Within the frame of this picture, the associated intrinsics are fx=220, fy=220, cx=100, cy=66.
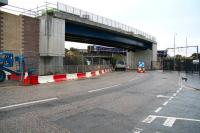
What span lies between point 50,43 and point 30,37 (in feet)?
8.13

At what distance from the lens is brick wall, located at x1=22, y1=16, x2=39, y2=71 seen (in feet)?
84.5

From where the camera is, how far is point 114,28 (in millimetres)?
41031

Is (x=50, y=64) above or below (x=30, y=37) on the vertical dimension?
below

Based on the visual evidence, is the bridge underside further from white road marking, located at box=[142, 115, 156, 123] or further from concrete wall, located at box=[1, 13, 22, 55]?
white road marking, located at box=[142, 115, 156, 123]

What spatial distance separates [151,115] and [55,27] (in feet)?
75.9

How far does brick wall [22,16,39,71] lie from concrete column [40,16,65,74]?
0.63 meters

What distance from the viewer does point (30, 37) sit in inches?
1048

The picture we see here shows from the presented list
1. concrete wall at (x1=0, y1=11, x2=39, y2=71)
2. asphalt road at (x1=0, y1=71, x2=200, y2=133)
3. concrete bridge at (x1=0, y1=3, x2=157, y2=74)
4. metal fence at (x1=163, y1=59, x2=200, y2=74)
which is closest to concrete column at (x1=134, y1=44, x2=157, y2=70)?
metal fence at (x1=163, y1=59, x2=200, y2=74)

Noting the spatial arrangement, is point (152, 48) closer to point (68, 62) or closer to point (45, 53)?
point (68, 62)

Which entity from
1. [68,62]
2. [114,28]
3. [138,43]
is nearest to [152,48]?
[138,43]

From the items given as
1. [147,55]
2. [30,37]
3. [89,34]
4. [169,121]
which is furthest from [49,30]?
[147,55]

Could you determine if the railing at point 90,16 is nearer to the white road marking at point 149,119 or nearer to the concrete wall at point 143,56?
the concrete wall at point 143,56

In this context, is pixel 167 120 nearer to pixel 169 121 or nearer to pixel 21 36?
pixel 169 121

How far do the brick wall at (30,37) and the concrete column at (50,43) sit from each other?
0.63m
